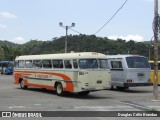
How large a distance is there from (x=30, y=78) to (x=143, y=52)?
175 feet

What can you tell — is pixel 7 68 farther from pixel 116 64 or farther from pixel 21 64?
pixel 116 64

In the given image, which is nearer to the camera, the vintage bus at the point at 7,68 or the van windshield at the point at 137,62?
the van windshield at the point at 137,62

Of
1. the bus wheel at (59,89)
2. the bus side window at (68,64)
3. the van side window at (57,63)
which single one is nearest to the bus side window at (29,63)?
the van side window at (57,63)

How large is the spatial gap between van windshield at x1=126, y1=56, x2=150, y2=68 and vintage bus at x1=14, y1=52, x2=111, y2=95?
3899 millimetres

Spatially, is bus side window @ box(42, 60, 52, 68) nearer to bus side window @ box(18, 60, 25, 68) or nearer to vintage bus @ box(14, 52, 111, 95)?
vintage bus @ box(14, 52, 111, 95)

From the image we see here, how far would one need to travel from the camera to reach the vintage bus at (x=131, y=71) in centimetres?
2436

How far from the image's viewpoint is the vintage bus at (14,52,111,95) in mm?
20078

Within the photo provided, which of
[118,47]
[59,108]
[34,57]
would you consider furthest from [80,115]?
[118,47]

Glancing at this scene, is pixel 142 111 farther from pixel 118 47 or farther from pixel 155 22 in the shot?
pixel 118 47

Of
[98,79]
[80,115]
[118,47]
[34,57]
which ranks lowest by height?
[80,115]

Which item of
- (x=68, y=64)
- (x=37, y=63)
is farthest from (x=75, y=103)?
(x=37, y=63)

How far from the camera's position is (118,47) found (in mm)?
60344

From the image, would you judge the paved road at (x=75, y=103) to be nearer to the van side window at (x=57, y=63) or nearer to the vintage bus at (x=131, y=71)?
the van side window at (x=57, y=63)

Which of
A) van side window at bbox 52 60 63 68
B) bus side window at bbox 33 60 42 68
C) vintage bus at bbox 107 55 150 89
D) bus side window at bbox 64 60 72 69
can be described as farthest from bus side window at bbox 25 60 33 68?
vintage bus at bbox 107 55 150 89
